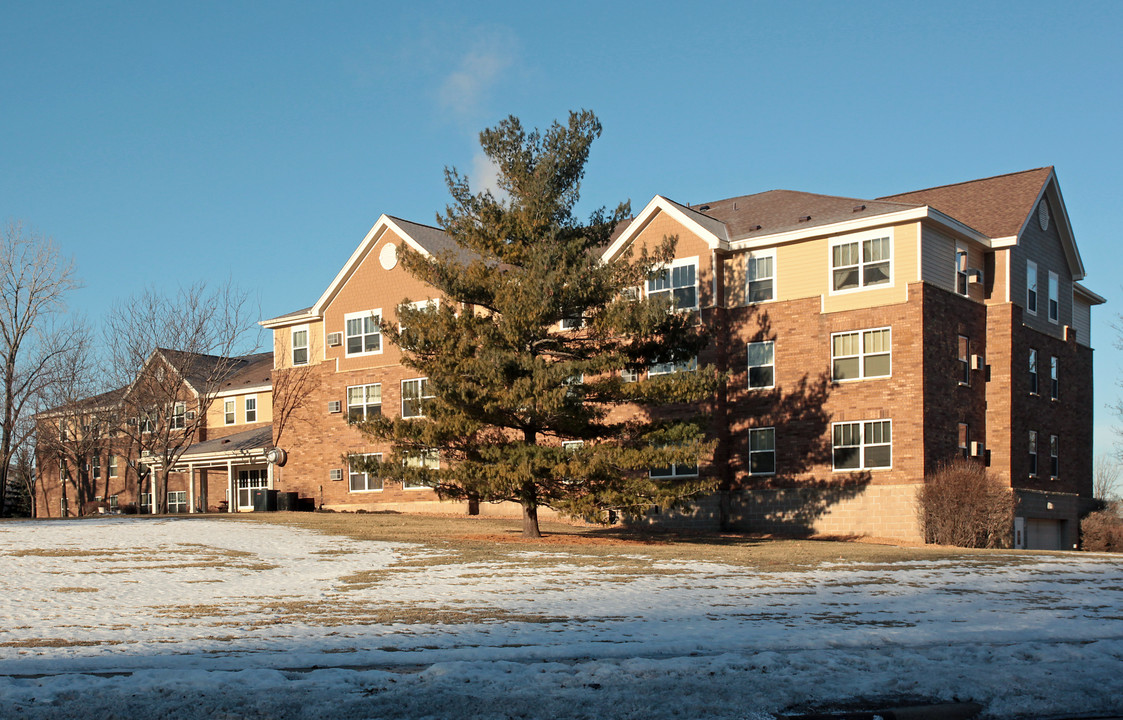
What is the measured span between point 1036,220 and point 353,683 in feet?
106

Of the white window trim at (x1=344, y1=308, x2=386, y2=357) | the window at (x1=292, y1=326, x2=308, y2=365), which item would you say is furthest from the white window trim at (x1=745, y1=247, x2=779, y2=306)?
the window at (x1=292, y1=326, x2=308, y2=365)

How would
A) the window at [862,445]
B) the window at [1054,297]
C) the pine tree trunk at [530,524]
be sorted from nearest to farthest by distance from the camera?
the pine tree trunk at [530,524], the window at [862,445], the window at [1054,297]

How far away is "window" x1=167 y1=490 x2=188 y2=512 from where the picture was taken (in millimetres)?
50906

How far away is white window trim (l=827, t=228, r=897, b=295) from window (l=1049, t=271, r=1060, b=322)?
27.8 feet

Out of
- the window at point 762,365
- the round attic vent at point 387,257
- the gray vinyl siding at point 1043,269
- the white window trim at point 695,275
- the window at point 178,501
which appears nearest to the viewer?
the window at point 762,365

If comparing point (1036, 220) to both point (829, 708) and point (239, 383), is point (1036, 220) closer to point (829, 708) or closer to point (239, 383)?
point (829, 708)

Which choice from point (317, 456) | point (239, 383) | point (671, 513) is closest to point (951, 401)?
point (671, 513)

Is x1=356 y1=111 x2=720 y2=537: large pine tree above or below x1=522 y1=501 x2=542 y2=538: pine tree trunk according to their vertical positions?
above

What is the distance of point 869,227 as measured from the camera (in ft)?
99.2

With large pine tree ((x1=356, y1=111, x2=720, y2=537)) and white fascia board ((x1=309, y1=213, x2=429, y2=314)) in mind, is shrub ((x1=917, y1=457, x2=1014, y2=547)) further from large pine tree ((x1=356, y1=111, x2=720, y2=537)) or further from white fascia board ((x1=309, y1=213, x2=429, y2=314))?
white fascia board ((x1=309, y1=213, x2=429, y2=314))

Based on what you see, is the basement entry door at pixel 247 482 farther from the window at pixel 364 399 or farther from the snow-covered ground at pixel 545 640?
the snow-covered ground at pixel 545 640

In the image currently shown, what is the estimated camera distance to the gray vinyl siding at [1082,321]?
124 feet

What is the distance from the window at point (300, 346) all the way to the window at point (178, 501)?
12.5m

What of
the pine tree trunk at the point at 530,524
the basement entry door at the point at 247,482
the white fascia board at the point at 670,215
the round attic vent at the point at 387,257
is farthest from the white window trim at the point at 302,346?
the pine tree trunk at the point at 530,524
